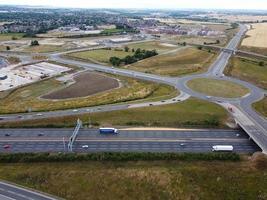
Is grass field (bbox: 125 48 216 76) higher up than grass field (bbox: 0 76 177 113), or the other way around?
grass field (bbox: 0 76 177 113)

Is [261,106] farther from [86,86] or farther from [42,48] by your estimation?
[42,48]

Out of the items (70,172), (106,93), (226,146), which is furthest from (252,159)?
(106,93)

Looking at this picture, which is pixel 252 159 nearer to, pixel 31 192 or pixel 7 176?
pixel 31 192

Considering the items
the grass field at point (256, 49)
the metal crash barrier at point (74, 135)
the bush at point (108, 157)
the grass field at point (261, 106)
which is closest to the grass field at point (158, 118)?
the metal crash barrier at point (74, 135)

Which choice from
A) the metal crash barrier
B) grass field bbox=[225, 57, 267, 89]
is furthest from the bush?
grass field bbox=[225, 57, 267, 89]

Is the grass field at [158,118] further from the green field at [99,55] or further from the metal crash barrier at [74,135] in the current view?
the green field at [99,55]

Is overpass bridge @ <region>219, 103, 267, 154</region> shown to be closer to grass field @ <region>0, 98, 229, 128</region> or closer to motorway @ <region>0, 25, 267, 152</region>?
motorway @ <region>0, 25, 267, 152</region>
